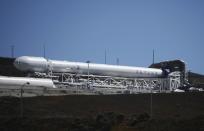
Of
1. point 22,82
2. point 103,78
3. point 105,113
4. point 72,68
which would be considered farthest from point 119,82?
point 105,113

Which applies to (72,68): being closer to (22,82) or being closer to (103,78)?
(103,78)

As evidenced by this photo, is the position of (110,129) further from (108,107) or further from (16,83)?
(16,83)

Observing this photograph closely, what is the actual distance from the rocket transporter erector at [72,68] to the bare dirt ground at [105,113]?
14.6 m

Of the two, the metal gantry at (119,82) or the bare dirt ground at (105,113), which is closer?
the bare dirt ground at (105,113)

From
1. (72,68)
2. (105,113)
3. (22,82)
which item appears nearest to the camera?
(105,113)

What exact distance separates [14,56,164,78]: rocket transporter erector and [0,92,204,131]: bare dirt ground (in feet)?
47.9

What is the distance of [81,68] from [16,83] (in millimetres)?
11988

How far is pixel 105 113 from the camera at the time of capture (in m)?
22.6

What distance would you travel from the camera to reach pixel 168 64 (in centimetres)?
6525

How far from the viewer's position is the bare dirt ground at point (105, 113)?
19.4 meters

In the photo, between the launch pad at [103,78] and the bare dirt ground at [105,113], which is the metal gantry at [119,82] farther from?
the bare dirt ground at [105,113]

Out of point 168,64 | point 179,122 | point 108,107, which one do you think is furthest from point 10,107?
point 168,64

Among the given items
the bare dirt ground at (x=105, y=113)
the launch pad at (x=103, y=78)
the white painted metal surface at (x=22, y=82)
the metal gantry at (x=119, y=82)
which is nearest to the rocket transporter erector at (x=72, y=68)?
the launch pad at (x=103, y=78)

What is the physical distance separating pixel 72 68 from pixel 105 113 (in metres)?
27.8
